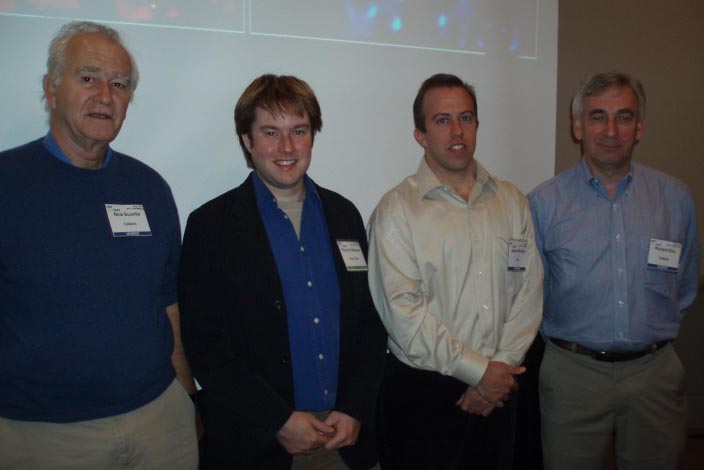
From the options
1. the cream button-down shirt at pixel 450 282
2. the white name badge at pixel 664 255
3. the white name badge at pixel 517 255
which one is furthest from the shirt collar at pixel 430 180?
the white name badge at pixel 664 255

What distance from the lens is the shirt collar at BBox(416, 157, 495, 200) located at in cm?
201

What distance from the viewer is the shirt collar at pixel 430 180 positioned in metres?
2.01

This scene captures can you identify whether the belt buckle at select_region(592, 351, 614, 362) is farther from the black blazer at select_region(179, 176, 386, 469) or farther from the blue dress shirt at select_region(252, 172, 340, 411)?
the blue dress shirt at select_region(252, 172, 340, 411)

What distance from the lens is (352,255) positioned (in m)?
1.77

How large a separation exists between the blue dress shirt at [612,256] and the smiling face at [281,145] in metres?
1.17

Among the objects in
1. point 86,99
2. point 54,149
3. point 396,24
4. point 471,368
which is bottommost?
point 471,368

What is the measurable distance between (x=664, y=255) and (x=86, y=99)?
2268 millimetres

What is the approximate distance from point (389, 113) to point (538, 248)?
0.95 m

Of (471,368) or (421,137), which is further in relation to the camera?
(421,137)

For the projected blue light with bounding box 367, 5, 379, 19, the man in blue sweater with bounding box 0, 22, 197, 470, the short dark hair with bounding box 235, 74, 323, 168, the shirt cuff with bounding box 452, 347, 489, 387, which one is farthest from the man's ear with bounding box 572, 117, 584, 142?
the man in blue sweater with bounding box 0, 22, 197, 470

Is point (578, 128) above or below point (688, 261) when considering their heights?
above

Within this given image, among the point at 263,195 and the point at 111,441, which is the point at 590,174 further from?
the point at 111,441

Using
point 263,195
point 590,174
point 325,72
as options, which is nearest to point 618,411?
point 590,174

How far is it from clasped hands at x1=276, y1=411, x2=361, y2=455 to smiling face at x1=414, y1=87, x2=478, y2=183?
39.9 inches
